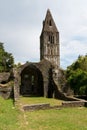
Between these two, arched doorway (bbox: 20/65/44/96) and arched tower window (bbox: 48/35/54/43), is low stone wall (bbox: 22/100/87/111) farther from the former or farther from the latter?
arched tower window (bbox: 48/35/54/43)

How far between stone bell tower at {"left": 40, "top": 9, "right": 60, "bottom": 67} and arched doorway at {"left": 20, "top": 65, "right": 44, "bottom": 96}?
4561 centimetres

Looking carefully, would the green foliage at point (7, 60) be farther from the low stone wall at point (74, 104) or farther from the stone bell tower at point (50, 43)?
the low stone wall at point (74, 104)

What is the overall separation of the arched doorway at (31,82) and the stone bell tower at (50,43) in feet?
150

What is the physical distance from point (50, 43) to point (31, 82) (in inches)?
2054

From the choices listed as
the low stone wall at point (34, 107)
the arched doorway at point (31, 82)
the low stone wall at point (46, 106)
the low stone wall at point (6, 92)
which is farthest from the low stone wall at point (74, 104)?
the arched doorway at point (31, 82)

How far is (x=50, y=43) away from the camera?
95500mm

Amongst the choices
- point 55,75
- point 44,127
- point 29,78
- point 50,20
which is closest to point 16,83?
point 55,75

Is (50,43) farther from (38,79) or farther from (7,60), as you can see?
(38,79)

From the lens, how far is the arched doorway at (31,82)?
139 ft

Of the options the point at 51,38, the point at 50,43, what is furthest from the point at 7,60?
the point at 50,43

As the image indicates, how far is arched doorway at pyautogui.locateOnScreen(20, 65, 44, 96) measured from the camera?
42250mm

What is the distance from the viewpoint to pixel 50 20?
87688 millimetres

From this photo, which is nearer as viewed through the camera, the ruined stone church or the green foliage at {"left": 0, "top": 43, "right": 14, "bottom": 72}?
the ruined stone church

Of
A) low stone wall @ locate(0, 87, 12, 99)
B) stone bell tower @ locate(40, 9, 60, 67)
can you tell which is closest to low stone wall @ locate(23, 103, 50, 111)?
low stone wall @ locate(0, 87, 12, 99)
